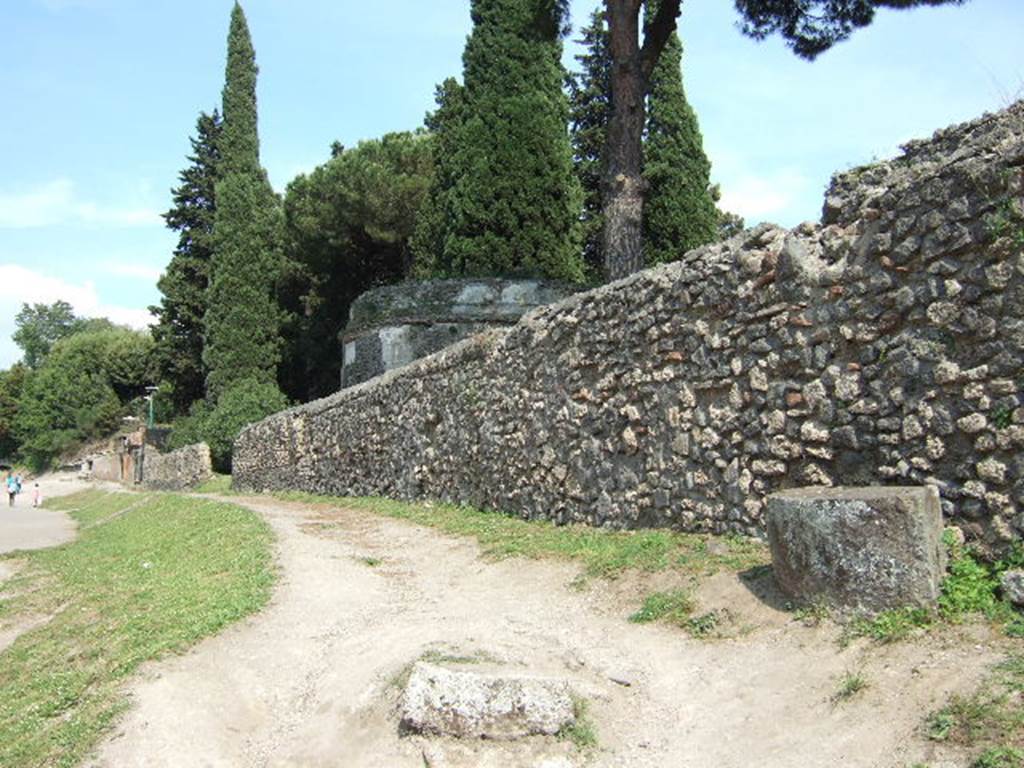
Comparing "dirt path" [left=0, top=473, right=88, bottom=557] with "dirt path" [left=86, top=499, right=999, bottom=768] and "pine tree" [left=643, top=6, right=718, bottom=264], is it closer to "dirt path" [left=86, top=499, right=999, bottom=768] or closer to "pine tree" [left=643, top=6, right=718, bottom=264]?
"dirt path" [left=86, top=499, right=999, bottom=768]

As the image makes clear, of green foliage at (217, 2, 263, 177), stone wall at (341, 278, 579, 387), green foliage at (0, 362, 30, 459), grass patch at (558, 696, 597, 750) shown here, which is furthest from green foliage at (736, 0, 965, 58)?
green foliage at (0, 362, 30, 459)

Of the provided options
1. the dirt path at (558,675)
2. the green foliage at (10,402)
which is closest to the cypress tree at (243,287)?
the dirt path at (558,675)

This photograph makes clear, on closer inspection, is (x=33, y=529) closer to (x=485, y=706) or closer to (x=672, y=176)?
(x=672, y=176)

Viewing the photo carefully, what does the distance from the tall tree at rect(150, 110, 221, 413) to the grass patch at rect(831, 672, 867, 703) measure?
36.1m

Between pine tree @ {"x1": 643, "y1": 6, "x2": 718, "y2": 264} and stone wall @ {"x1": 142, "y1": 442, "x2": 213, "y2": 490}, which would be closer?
pine tree @ {"x1": 643, "y1": 6, "x2": 718, "y2": 264}

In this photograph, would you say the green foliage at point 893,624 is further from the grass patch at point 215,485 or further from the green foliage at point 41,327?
the green foliage at point 41,327

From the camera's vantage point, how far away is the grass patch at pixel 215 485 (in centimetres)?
2562

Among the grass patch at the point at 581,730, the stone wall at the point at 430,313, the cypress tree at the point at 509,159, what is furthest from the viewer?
the cypress tree at the point at 509,159

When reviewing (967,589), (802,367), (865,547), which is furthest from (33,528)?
(967,589)

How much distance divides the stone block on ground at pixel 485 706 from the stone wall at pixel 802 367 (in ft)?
7.91

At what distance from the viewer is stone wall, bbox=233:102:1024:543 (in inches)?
182

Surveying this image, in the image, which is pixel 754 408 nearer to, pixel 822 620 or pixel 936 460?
pixel 936 460

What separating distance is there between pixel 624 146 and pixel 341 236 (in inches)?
679

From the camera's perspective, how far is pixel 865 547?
14.7 feet
